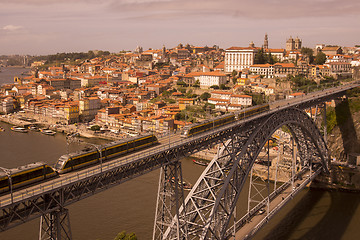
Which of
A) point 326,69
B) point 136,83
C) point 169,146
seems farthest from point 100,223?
point 136,83

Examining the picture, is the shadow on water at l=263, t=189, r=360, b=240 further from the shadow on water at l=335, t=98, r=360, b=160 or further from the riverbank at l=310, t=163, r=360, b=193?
the shadow on water at l=335, t=98, r=360, b=160

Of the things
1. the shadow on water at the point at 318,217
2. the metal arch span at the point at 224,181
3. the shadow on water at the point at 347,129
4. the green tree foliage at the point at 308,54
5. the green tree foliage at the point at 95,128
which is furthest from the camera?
the green tree foliage at the point at 308,54

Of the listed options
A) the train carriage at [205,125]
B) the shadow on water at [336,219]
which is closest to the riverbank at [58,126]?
the shadow on water at [336,219]

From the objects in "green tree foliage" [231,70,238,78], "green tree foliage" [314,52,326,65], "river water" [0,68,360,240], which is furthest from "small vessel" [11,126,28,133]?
"green tree foliage" [314,52,326,65]

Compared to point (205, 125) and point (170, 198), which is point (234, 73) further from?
point (170, 198)

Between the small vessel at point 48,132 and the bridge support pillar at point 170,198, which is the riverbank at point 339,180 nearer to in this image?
the bridge support pillar at point 170,198

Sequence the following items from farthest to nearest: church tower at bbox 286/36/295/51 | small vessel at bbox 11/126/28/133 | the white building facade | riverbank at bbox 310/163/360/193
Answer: church tower at bbox 286/36/295/51, the white building facade, small vessel at bbox 11/126/28/133, riverbank at bbox 310/163/360/193
